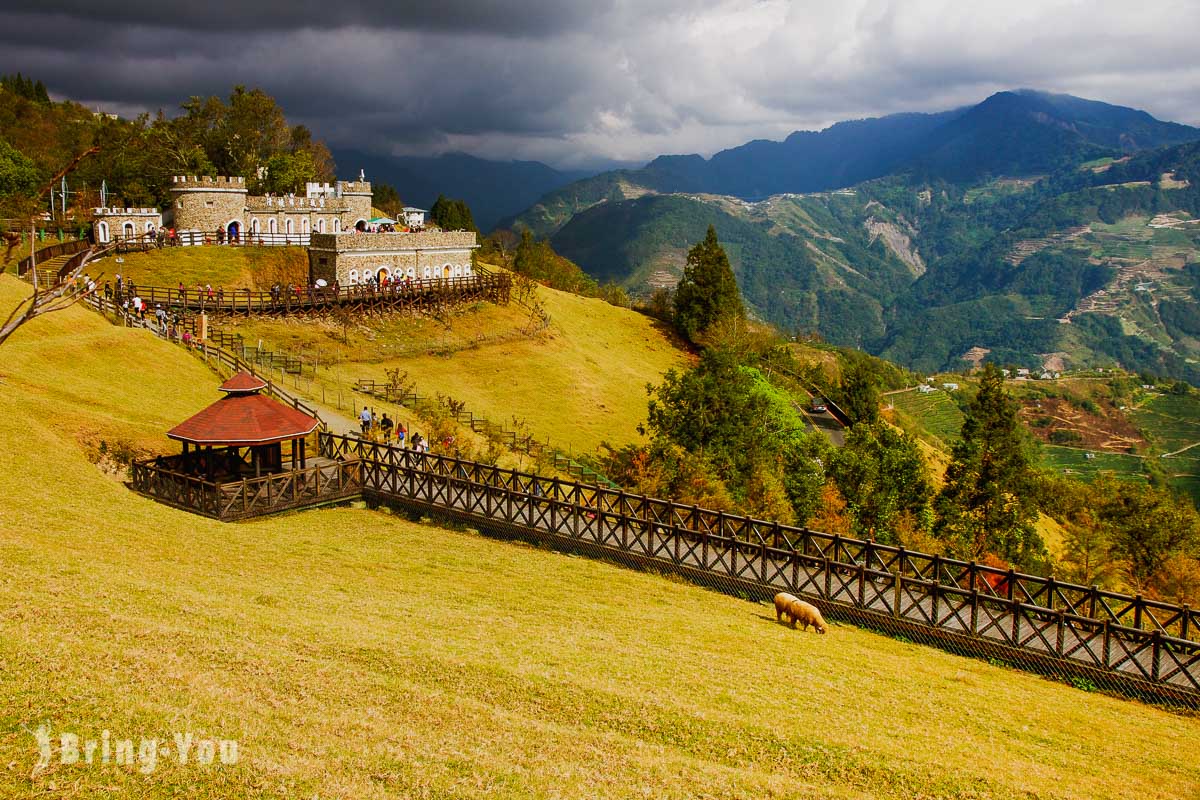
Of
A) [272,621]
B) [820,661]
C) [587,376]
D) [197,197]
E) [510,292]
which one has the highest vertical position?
[197,197]

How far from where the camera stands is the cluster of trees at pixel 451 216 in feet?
408

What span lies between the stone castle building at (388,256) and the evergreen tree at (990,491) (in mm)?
43809

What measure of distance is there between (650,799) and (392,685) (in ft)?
15.9

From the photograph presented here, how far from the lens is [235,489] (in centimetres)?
2758

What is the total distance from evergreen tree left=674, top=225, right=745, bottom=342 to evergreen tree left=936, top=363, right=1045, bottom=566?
3821 centimetres

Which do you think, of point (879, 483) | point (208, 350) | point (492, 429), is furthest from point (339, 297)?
point (879, 483)

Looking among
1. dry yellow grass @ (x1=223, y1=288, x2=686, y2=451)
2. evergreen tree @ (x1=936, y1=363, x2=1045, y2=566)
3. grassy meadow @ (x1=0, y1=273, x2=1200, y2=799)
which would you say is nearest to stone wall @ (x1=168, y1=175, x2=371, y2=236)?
dry yellow grass @ (x1=223, y1=288, x2=686, y2=451)

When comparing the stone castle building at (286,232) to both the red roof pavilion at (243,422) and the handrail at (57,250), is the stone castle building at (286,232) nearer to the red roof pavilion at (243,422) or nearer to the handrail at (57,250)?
the handrail at (57,250)

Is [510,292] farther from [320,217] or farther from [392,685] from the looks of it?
[392,685]

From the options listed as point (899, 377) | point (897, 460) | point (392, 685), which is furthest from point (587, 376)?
point (899, 377)

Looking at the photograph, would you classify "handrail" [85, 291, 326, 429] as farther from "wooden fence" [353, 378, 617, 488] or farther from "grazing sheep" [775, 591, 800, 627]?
"grazing sheep" [775, 591, 800, 627]

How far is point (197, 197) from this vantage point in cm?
6844

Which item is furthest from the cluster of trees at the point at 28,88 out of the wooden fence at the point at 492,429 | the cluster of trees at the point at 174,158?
the wooden fence at the point at 492,429

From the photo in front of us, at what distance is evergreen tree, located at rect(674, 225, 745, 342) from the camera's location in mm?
92875
